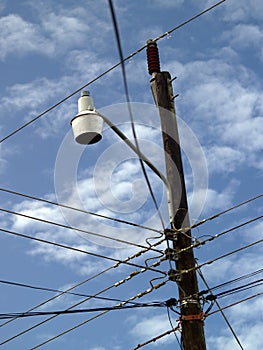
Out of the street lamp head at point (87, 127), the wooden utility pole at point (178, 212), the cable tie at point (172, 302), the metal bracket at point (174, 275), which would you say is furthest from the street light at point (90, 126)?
the cable tie at point (172, 302)

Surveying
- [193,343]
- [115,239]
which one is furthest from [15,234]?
[193,343]

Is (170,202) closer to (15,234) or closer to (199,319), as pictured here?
(199,319)

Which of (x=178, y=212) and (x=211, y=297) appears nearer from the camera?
(x=211, y=297)

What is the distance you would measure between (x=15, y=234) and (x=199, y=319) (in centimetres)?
330

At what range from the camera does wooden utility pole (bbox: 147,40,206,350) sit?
9.28 m

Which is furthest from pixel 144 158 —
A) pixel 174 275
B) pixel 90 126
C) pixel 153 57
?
pixel 153 57

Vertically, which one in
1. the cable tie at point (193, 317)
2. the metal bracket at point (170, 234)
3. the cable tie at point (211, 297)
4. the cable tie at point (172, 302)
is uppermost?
the metal bracket at point (170, 234)

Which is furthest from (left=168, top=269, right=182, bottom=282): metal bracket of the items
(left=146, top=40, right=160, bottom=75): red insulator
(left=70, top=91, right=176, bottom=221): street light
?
(left=146, top=40, right=160, bottom=75): red insulator

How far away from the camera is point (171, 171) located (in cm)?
1047

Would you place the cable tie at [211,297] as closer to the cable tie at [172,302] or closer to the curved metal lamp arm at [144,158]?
the cable tie at [172,302]

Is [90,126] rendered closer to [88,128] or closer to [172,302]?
[88,128]

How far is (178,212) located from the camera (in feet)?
33.5

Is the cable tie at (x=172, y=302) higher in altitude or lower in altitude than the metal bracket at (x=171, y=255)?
lower

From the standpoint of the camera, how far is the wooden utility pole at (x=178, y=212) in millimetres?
9279
